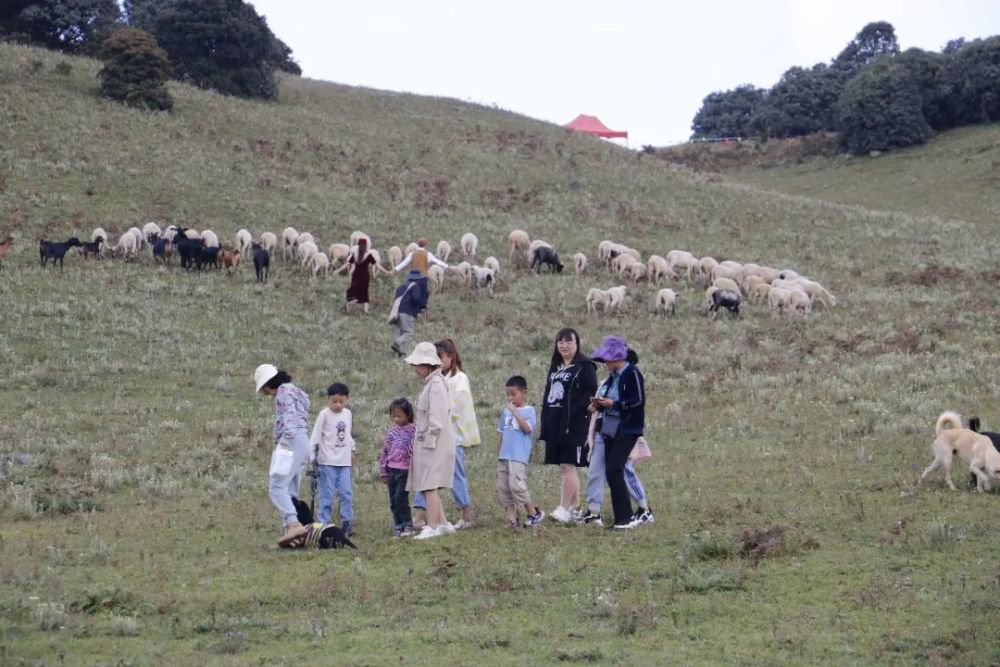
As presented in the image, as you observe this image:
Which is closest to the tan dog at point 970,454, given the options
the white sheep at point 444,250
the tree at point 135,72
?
the white sheep at point 444,250

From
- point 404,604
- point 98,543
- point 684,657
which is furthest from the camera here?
point 98,543

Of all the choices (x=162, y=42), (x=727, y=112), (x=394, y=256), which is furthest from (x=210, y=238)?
(x=727, y=112)

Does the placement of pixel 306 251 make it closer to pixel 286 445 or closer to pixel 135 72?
pixel 286 445

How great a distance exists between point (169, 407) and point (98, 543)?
22.8 feet

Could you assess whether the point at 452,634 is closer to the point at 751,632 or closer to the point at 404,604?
the point at 404,604

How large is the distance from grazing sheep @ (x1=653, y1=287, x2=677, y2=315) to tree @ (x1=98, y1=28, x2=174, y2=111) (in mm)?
24069

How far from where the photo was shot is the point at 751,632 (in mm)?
7758

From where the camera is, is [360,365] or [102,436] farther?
[360,365]

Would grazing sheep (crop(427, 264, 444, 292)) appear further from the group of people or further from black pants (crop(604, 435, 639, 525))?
black pants (crop(604, 435, 639, 525))

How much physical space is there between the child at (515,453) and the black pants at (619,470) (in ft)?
2.64

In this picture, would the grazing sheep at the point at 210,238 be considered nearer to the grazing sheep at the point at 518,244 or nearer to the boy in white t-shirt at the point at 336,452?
A: the grazing sheep at the point at 518,244

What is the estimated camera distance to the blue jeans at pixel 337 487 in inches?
437

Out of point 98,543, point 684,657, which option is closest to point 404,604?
point 684,657

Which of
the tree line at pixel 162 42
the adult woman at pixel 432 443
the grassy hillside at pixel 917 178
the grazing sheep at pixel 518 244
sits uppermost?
the tree line at pixel 162 42
